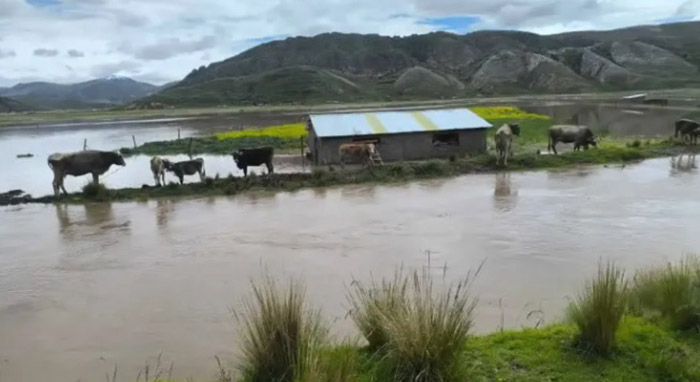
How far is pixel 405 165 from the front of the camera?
21.7 meters

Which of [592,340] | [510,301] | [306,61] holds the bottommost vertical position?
[510,301]

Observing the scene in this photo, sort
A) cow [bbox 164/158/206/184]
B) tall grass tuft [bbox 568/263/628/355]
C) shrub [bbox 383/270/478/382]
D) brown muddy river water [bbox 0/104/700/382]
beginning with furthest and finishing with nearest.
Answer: cow [bbox 164/158/206/184], brown muddy river water [bbox 0/104/700/382], tall grass tuft [bbox 568/263/628/355], shrub [bbox 383/270/478/382]

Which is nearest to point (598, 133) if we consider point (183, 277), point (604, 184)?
point (604, 184)

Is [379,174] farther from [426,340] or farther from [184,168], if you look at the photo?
[426,340]

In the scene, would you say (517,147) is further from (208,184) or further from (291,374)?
(291,374)

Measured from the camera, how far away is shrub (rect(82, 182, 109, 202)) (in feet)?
62.0

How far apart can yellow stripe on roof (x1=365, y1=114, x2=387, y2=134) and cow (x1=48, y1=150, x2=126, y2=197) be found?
10.1 metres

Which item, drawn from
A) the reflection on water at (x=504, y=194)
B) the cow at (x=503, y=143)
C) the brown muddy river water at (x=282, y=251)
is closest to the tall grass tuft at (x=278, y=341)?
the brown muddy river water at (x=282, y=251)

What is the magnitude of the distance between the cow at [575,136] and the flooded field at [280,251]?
5462 millimetres

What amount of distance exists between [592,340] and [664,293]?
1.55m

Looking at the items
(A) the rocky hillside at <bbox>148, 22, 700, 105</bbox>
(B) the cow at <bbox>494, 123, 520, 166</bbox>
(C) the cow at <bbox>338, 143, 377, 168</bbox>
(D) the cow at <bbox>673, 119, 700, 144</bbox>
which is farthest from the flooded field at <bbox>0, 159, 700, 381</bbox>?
(A) the rocky hillside at <bbox>148, 22, 700, 105</bbox>

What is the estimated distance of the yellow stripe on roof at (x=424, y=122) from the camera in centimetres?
2533

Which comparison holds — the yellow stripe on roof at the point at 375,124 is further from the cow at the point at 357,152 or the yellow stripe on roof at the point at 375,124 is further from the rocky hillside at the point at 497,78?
the rocky hillside at the point at 497,78

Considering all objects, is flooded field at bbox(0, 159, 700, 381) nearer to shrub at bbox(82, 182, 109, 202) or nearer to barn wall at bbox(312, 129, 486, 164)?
shrub at bbox(82, 182, 109, 202)
